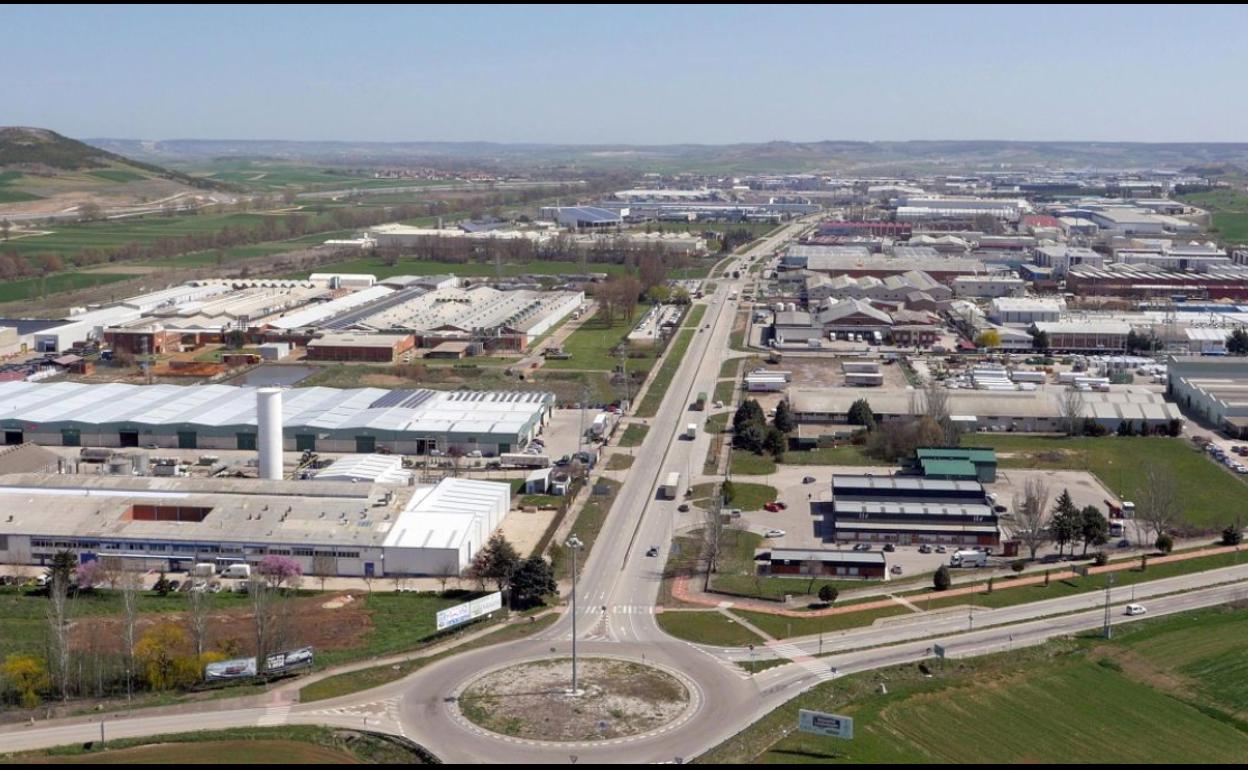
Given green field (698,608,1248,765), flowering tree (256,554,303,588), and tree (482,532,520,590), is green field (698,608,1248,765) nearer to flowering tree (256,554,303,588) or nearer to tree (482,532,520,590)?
tree (482,532,520,590)

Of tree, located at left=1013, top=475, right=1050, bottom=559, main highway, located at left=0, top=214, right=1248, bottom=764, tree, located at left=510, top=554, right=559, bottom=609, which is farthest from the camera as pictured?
tree, located at left=1013, top=475, right=1050, bottom=559

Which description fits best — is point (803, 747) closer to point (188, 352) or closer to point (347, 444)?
point (347, 444)

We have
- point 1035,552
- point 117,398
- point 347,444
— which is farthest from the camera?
point 117,398

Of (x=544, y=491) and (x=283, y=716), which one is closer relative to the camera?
(x=283, y=716)

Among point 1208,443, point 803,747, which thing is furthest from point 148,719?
point 1208,443

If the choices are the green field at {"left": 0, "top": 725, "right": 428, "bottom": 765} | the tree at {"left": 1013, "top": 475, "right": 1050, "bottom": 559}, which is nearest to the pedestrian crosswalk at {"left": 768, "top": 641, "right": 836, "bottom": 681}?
the green field at {"left": 0, "top": 725, "right": 428, "bottom": 765}

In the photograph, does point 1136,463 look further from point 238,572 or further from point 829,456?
point 238,572
